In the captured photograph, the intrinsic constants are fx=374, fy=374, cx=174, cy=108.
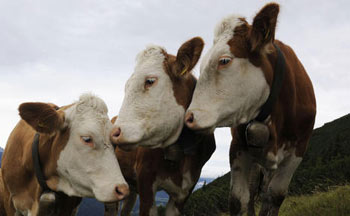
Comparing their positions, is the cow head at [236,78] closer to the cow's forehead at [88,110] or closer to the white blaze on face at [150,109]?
the white blaze on face at [150,109]

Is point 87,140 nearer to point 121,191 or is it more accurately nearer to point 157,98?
point 121,191

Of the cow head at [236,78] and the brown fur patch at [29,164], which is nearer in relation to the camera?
the cow head at [236,78]

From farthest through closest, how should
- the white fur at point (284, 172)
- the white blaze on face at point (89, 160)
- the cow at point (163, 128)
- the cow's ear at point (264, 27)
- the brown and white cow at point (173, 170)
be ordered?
the brown and white cow at point (173, 170), the white fur at point (284, 172), the cow at point (163, 128), the white blaze on face at point (89, 160), the cow's ear at point (264, 27)

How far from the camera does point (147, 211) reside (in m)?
5.18

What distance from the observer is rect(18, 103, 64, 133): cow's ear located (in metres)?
4.47

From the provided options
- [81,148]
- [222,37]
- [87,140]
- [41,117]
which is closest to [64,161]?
[81,148]

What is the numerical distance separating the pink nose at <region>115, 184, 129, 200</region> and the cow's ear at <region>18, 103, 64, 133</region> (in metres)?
1.10

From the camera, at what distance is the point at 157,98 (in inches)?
187

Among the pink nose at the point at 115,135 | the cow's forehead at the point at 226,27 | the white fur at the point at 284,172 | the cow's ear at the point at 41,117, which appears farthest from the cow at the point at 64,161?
the white fur at the point at 284,172

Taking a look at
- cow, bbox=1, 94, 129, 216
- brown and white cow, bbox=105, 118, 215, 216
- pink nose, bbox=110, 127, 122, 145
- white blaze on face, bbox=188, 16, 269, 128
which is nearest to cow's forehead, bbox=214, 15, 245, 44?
white blaze on face, bbox=188, 16, 269, 128

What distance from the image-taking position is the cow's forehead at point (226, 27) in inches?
175

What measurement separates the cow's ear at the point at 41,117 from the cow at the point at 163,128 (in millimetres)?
749

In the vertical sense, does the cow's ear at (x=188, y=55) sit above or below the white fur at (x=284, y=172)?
above

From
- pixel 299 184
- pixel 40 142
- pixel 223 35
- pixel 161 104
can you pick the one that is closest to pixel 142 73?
pixel 161 104
